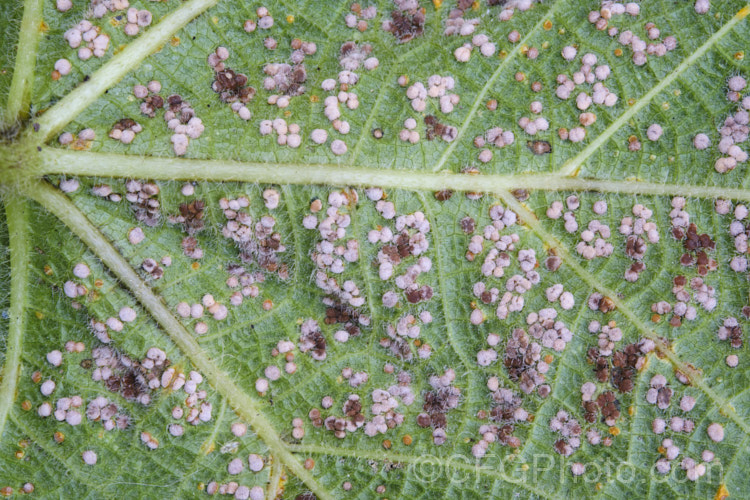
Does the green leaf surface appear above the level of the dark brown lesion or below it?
below

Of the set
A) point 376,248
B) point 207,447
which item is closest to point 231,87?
point 376,248

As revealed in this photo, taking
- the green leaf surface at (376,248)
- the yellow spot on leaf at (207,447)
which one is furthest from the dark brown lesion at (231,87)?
the yellow spot on leaf at (207,447)

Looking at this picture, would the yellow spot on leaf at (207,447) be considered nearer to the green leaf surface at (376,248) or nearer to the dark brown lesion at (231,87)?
the green leaf surface at (376,248)

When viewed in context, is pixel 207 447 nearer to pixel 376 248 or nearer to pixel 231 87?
pixel 376 248

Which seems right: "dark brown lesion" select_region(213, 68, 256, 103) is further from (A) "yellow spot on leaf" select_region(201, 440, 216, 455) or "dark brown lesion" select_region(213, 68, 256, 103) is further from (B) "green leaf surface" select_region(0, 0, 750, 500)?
(A) "yellow spot on leaf" select_region(201, 440, 216, 455)

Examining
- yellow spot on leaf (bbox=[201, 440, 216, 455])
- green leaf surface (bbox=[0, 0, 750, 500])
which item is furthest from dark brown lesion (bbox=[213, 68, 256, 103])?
yellow spot on leaf (bbox=[201, 440, 216, 455])

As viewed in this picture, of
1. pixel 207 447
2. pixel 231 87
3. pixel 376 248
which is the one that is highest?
pixel 231 87

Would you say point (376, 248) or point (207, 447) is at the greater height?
point (376, 248)

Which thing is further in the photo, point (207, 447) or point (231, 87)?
point (207, 447)
